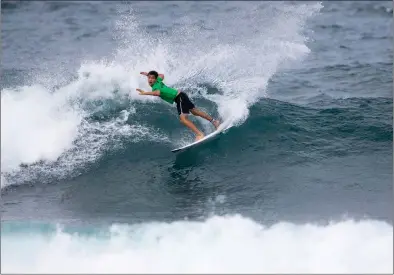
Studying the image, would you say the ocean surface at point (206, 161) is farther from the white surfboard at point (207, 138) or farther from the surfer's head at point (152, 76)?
the surfer's head at point (152, 76)

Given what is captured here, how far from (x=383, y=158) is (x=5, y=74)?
11961mm

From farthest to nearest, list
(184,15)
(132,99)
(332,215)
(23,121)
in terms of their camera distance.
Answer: (184,15) → (132,99) → (23,121) → (332,215)

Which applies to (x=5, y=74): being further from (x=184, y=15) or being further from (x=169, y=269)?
(x=169, y=269)

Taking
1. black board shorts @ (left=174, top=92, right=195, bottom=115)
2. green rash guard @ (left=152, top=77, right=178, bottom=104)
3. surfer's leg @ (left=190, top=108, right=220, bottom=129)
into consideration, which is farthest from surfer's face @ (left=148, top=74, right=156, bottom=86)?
surfer's leg @ (left=190, top=108, right=220, bottom=129)

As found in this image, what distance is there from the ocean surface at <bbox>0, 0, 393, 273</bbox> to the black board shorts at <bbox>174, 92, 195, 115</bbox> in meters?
0.84

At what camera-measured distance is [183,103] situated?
1138 centimetres

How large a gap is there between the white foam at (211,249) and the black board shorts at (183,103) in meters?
3.11

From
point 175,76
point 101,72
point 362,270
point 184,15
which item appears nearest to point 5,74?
point 101,72

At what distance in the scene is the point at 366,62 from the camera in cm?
1827

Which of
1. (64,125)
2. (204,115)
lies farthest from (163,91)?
(64,125)

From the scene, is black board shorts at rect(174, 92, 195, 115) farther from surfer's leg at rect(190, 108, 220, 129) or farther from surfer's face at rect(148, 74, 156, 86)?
surfer's face at rect(148, 74, 156, 86)

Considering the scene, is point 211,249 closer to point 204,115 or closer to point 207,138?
point 207,138

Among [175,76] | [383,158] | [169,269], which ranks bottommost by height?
[169,269]

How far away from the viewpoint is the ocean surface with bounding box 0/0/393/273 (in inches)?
332
